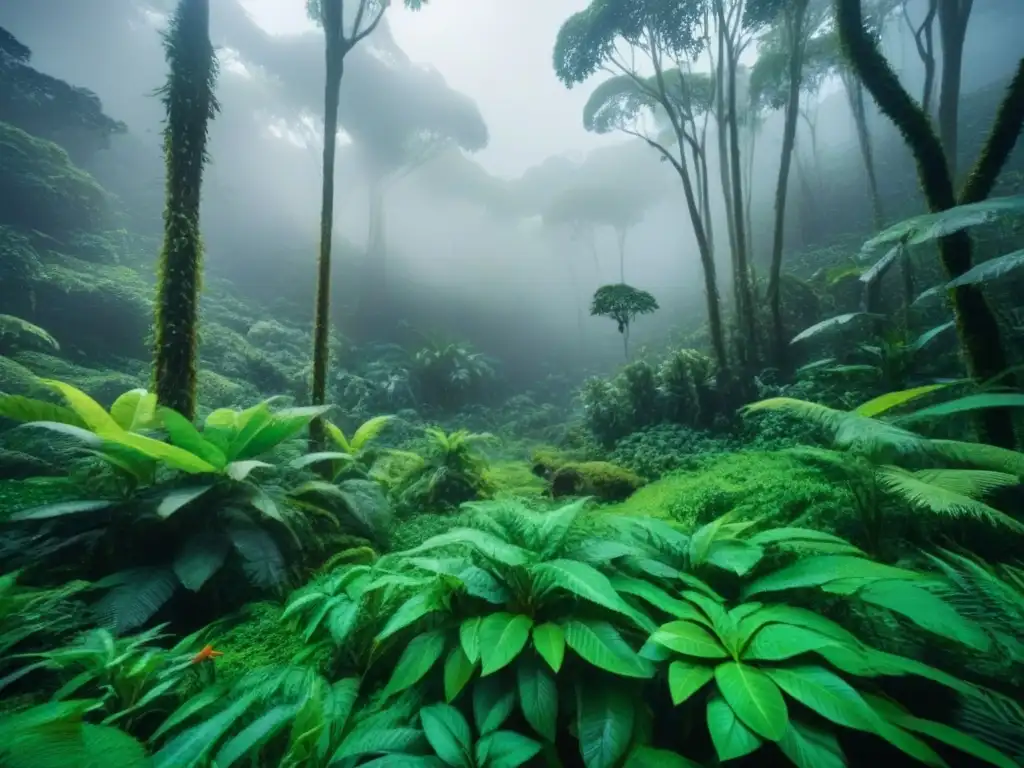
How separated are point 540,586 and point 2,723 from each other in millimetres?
1734

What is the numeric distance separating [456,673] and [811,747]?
1.10 meters

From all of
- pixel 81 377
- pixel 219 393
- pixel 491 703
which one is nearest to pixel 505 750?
pixel 491 703

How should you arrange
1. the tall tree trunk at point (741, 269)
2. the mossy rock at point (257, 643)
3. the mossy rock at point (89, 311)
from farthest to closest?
the mossy rock at point (89, 311), the tall tree trunk at point (741, 269), the mossy rock at point (257, 643)

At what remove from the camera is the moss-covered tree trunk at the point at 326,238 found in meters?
5.10

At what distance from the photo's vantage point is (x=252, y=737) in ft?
4.44

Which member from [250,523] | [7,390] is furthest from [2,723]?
[7,390]

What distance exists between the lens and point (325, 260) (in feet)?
16.9

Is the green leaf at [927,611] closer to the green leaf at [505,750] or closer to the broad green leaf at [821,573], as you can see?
the broad green leaf at [821,573]

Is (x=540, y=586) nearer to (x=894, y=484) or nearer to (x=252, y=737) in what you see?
(x=252, y=737)

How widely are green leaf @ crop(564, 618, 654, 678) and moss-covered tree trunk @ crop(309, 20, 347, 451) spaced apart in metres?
4.21

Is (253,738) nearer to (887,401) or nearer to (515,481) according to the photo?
(887,401)

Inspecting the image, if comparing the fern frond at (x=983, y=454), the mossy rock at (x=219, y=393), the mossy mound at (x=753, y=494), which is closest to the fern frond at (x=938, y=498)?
the fern frond at (x=983, y=454)

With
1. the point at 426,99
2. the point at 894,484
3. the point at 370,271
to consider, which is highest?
the point at 426,99

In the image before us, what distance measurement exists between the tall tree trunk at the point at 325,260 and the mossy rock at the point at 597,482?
10.6 ft
